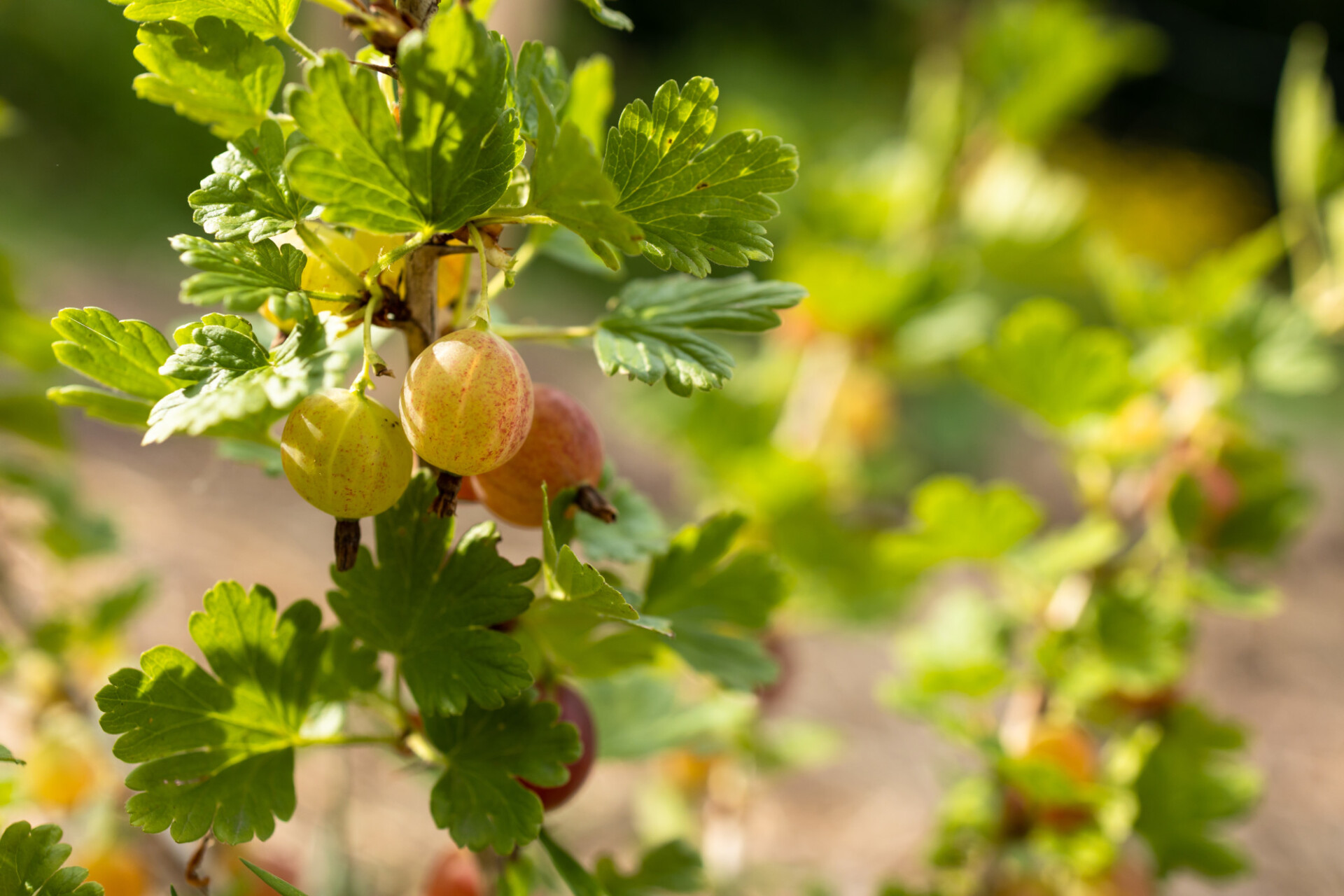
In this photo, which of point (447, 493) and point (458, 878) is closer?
point (447, 493)

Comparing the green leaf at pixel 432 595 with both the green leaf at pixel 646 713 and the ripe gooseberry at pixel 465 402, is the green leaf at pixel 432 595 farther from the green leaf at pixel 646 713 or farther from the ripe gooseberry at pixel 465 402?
the green leaf at pixel 646 713

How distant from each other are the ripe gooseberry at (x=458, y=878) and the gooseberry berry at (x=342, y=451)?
21 cm

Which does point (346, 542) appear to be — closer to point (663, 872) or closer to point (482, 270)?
point (482, 270)

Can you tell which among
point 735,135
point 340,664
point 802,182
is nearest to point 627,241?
point 735,135

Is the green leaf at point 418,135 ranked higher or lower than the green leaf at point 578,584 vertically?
higher

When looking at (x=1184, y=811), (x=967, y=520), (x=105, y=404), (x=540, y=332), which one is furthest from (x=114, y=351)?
(x=1184, y=811)

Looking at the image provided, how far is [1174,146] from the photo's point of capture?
429cm

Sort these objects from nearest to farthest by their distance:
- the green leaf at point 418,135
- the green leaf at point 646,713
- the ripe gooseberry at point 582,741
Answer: the green leaf at point 418,135 < the ripe gooseberry at point 582,741 < the green leaf at point 646,713

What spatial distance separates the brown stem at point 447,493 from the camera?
0.85 ft

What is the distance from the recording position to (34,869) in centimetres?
25

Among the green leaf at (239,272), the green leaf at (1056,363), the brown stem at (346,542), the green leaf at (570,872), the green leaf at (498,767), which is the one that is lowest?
the green leaf at (570,872)

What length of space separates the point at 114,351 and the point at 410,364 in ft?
0.26

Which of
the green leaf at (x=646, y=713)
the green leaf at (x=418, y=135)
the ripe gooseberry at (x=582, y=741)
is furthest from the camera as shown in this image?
the green leaf at (x=646, y=713)

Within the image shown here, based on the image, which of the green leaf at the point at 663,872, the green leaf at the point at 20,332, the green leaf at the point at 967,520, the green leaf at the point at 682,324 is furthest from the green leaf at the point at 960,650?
the green leaf at the point at 20,332
